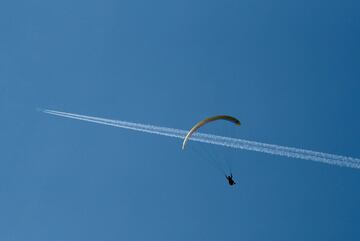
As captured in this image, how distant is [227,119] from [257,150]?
7483 mm

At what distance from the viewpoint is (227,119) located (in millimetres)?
58969

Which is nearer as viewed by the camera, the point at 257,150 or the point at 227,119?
the point at 227,119

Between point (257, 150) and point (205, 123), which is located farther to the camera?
point (257, 150)

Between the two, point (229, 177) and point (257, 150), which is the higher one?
point (257, 150)

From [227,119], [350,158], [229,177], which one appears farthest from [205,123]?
[350,158]

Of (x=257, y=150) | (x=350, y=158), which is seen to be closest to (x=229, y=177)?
(x=257, y=150)

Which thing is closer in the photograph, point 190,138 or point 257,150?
point 190,138

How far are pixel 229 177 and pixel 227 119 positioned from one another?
7.13 metres

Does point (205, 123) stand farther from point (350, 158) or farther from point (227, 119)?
point (350, 158)

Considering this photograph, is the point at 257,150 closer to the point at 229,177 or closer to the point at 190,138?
the point at 229,177

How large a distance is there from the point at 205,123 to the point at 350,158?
14.8 meters

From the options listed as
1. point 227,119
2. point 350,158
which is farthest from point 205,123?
point 350,158

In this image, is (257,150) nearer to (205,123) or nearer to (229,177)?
(229,177)

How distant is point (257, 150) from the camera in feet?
211
